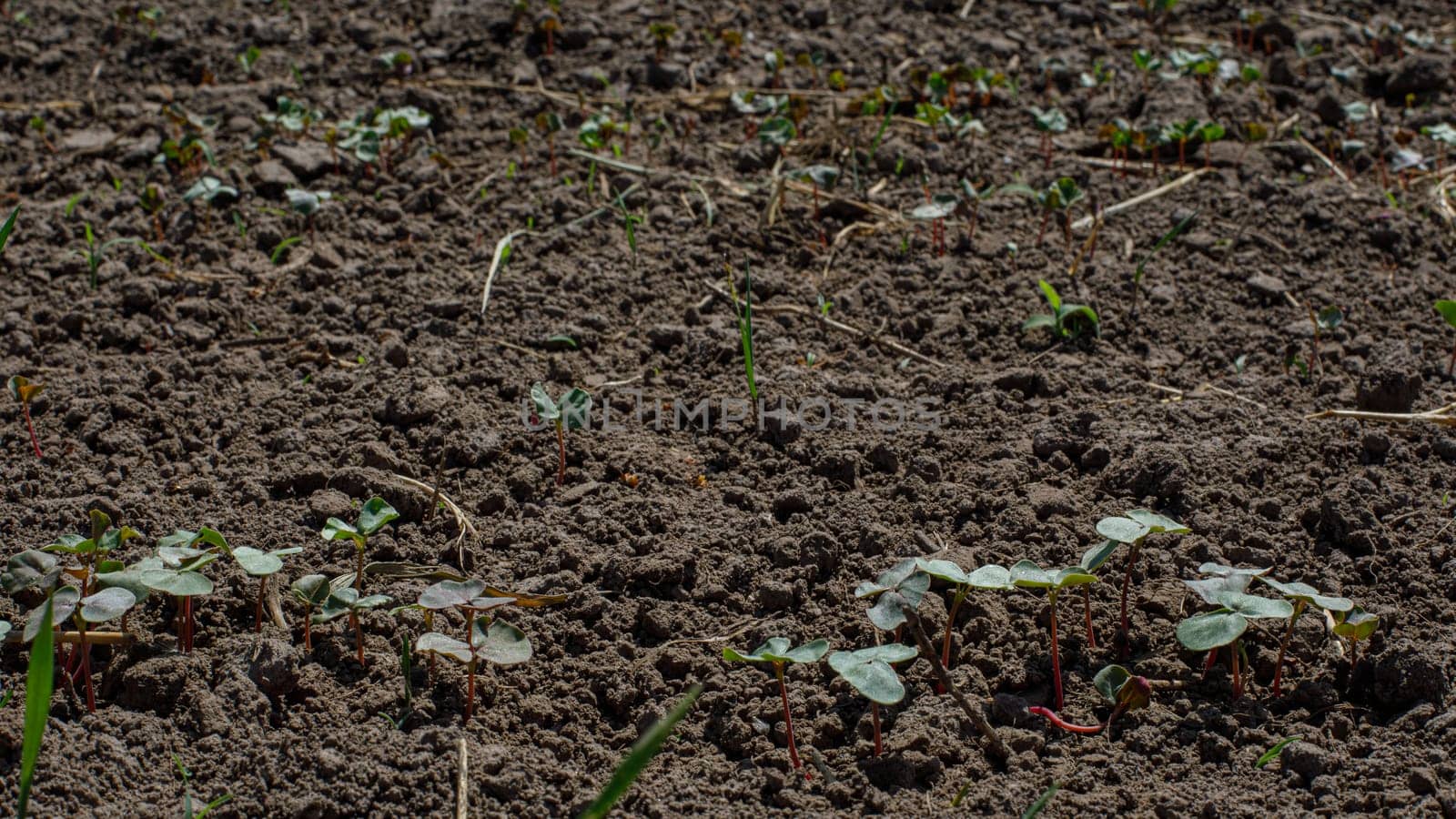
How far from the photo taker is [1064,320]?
295 cm

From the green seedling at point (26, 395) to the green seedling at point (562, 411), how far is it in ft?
3.13

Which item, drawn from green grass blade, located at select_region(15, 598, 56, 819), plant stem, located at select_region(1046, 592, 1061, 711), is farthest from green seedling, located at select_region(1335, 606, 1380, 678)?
green grass blade, located at select_region(15, 598, 56, 819)

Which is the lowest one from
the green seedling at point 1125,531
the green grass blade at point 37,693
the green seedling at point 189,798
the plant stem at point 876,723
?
the green seedling at point 189,798

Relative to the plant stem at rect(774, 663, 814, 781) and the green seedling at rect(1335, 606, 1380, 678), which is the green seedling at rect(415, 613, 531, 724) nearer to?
the plant stem at rect(774, 663, 814, 781)

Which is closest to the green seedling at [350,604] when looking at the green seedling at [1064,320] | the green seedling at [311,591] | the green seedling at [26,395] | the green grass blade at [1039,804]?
the green seedling at [311,591]

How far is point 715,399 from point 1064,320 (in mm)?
851

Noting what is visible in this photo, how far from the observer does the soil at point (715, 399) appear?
1914 mm

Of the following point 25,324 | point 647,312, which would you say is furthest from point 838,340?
point 25,324

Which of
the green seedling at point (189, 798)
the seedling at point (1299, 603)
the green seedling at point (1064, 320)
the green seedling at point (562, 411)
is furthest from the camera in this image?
the green seedling at point (1064, 320)

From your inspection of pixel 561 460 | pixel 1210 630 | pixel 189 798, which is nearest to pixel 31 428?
pixel 561 460

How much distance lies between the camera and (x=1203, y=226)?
10.9 feet

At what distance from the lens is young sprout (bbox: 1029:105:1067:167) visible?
3549 millimetres

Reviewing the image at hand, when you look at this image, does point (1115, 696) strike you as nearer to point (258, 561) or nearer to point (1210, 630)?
point (1210, 630)

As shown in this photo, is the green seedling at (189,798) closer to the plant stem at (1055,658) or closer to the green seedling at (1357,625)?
the plant stem at (1055,658)
